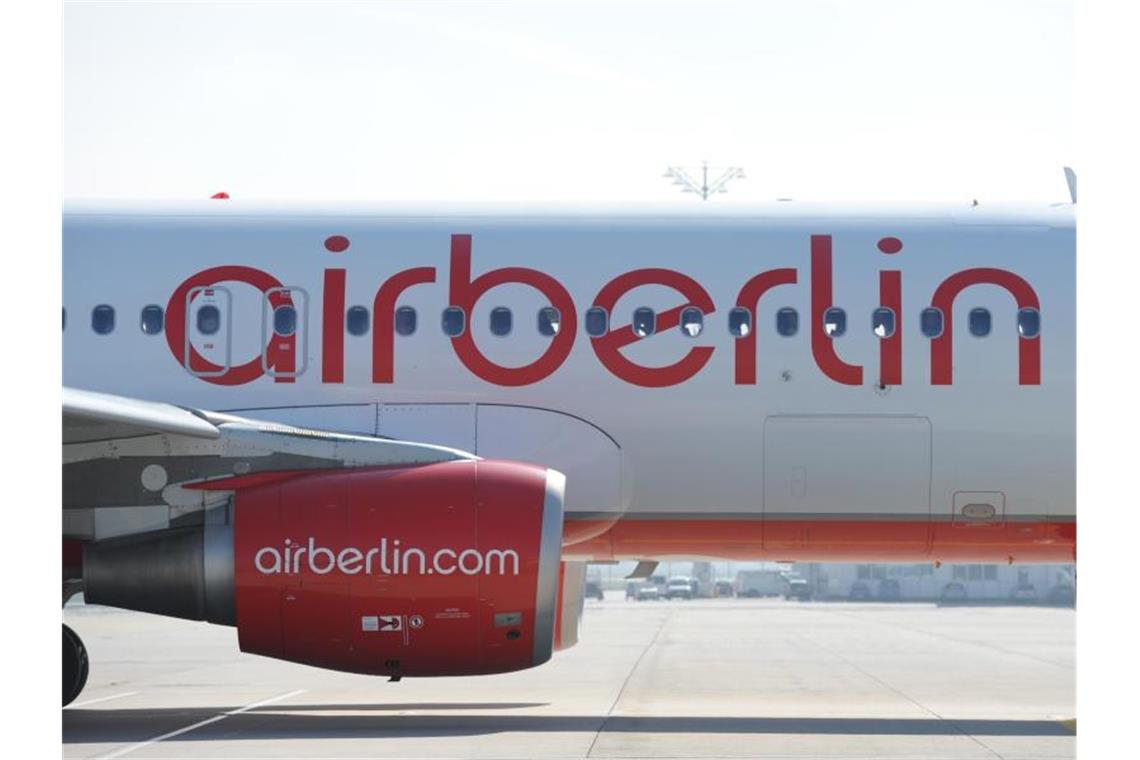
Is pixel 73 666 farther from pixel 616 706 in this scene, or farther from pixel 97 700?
pixel 616 706

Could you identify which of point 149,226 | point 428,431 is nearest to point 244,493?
point 428,431

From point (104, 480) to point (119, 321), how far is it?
165 cm

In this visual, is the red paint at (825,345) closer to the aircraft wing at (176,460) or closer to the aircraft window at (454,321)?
the aircraft window at (454,321)

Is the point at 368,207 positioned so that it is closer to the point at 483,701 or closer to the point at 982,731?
the point at 483,701

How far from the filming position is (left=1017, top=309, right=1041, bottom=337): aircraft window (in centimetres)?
1345

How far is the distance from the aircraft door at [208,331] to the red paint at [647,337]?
2.95 m

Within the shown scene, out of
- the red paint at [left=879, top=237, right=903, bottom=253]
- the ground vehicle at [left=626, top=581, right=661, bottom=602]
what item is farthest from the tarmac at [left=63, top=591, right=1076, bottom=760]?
the ground vehicle at [left=626, top=581, right=661, bottom=602]

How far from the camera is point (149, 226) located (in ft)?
46.1

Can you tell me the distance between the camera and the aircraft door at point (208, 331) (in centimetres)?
1357

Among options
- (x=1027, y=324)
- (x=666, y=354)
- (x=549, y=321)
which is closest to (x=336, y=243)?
(x=549, y=321)

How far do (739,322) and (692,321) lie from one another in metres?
0.37

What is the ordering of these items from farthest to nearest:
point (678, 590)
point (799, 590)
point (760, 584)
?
point (760, 584) < point (799, 590) < point (678, 590)

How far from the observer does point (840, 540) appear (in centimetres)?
1388

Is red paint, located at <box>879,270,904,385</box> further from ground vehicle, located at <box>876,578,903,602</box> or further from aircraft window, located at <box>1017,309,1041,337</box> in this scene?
ground vehicle, located at <box>876,578,903,602</box>
